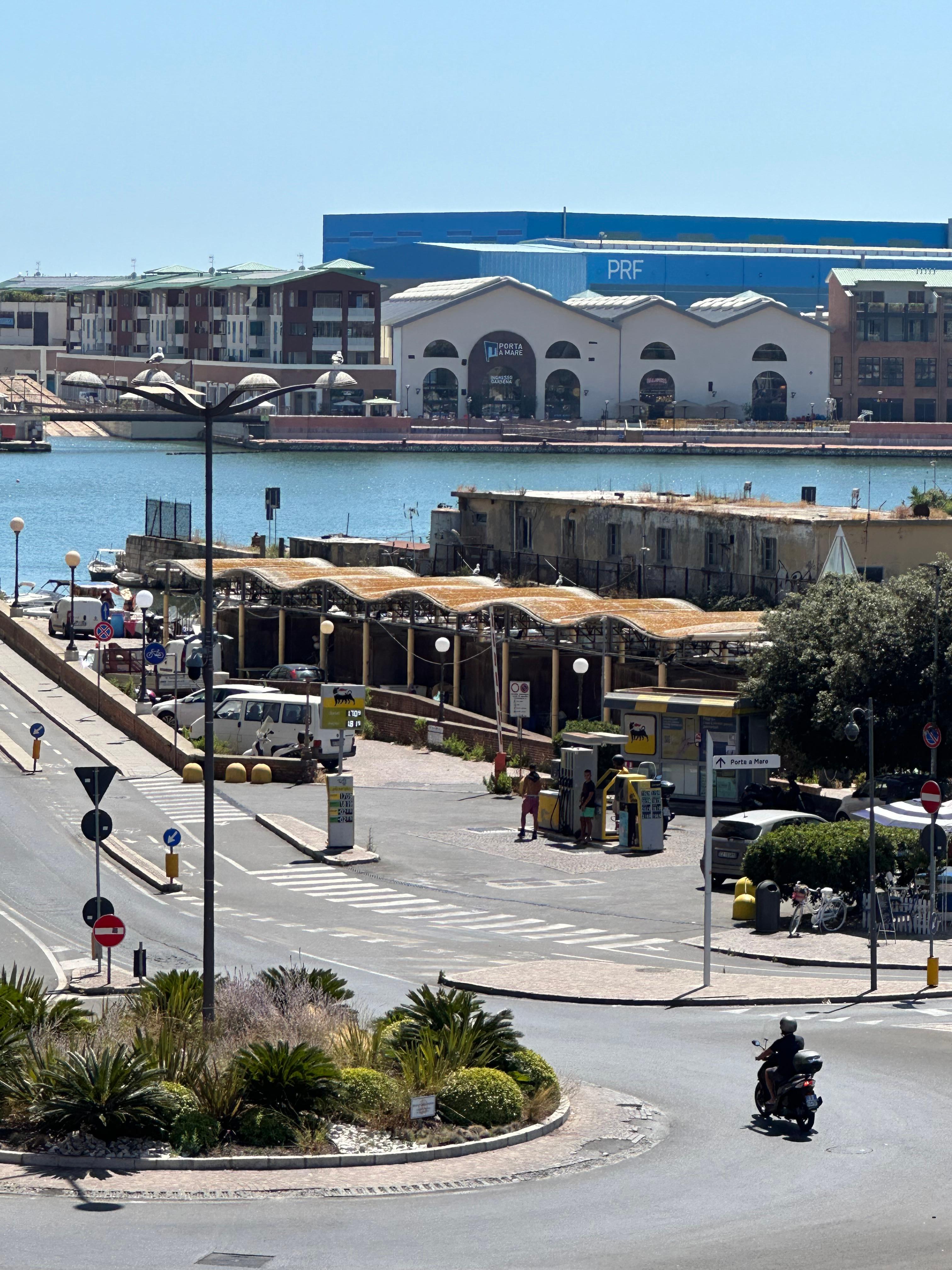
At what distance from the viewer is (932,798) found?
2778cm

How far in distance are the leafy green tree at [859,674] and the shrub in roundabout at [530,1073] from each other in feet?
68.6

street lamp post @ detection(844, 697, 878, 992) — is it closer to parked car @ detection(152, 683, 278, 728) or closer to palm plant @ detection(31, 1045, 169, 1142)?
palm plant @ detection(31, 1045, 169, 1142)

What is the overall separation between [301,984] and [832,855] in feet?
43.4

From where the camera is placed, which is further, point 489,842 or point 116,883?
point 489,842

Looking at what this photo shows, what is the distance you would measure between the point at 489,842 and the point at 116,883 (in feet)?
23.8

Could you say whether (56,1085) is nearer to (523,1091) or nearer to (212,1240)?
(212,1240)

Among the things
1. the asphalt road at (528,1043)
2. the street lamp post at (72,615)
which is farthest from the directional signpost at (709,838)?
the street lamp post at (72,615)

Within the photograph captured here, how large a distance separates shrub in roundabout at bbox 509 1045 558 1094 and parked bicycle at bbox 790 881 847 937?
12.3m

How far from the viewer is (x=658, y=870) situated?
118 ft

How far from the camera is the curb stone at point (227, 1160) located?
16156mm

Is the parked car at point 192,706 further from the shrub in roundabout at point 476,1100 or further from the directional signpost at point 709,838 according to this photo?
the shrub in roundabout at point 476,1100

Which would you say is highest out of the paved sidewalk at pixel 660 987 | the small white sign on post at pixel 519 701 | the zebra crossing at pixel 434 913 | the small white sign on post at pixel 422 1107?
the small white sign on post at pixel 519 701

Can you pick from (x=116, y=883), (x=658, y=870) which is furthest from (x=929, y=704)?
(x=116, y=883)

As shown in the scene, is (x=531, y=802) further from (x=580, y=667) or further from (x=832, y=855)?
(x=832, y=855)
